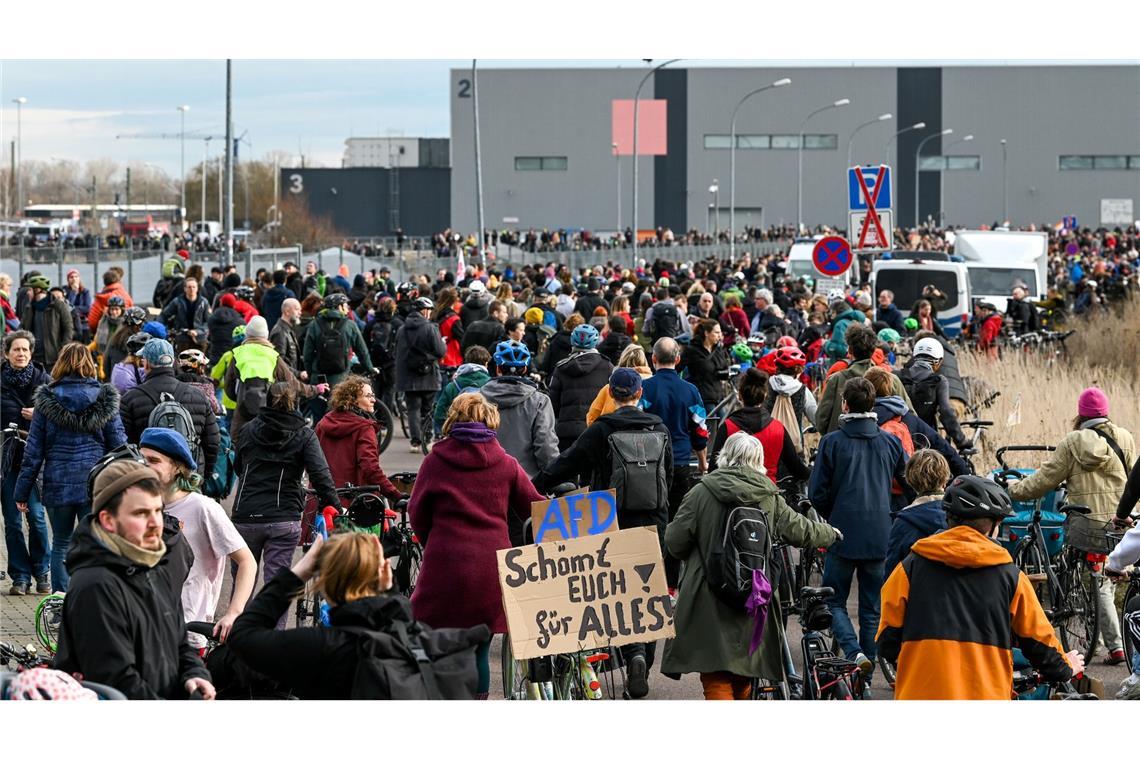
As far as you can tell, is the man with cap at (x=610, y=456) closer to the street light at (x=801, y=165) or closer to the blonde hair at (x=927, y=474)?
the blonde hair at (x=927, y=474)

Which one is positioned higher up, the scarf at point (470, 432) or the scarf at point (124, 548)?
the scarf at point (470, 432)

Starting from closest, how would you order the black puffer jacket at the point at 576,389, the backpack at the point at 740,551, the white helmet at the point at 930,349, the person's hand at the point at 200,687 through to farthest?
the person's hand at the point at 200,687, the backpack at the point at 740,551, the black puffer jacket at the point at 576,389, the white helmet at the point at 930,349

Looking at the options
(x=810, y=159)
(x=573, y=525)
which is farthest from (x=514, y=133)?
(x=573, y=525)

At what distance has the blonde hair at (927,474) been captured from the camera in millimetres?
8195

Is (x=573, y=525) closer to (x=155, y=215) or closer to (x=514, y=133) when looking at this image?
(x=514, y=133)

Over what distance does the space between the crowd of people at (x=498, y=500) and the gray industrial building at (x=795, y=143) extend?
74.9m

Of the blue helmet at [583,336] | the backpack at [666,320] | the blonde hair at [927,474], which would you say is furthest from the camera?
the backpack at [666,320]

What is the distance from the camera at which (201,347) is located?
16.2 meters

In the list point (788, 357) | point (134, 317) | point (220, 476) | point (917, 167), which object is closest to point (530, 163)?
point (917, 167)

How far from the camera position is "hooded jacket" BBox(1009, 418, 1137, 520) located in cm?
969

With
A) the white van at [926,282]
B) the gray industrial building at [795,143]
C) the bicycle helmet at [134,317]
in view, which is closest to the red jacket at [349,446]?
the bicycle helmet at [134,317]

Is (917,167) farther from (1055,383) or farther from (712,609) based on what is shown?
(712,609)

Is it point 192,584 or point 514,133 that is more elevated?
point 514,133

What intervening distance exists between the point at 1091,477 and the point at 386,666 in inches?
227
